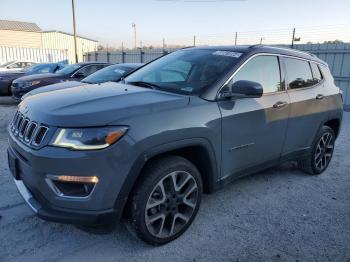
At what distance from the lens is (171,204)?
2770 millimetres

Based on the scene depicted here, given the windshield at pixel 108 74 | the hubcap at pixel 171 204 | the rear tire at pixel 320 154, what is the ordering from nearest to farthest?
the hubcap at pixel 171 204, the rear tire at pixel 320 154, the windshield at pixel 108 74

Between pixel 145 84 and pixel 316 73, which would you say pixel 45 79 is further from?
pixel 316 73

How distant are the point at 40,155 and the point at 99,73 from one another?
17.4 ft

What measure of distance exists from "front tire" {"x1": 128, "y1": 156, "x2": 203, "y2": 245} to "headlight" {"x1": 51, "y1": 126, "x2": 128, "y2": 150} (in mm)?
485

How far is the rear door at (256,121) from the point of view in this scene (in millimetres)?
2996

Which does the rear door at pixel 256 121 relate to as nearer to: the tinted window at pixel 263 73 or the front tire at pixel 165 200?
the tinted window at pixel 263 73

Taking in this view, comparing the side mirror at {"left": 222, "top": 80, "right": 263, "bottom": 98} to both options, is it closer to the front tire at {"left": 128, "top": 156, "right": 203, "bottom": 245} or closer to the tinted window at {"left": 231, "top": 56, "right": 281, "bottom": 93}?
the tinted window at {"left": 231, "top": 56, "right": 281, "bottom": 93}

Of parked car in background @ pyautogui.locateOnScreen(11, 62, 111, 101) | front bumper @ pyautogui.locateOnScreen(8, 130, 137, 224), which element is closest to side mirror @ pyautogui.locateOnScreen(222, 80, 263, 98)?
front bumper @ pyautogui.locateOnScreen(8, 130, 137, 224)

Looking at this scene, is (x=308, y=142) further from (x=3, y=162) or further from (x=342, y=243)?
(x=3, y=162)

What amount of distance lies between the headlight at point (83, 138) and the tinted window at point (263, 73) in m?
1.46

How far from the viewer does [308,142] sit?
417 centimetres

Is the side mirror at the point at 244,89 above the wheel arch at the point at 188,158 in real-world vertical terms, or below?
above

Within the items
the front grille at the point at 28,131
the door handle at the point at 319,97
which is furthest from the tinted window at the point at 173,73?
the door handle at the point at 319,97

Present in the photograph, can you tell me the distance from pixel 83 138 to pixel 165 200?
943mm
